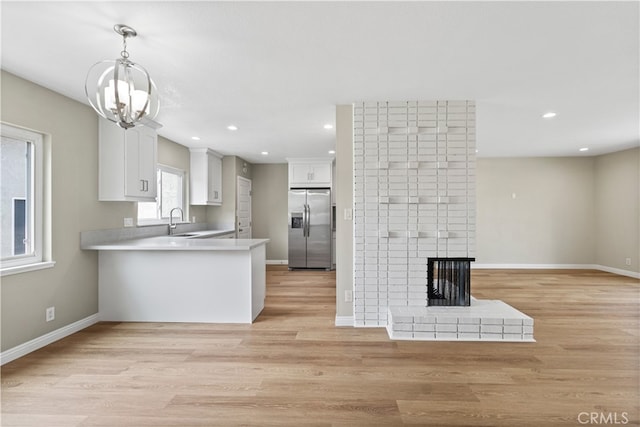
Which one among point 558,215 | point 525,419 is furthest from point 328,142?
point 558,215

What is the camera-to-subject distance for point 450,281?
11.6ft

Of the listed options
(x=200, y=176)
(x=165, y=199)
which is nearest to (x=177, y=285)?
(x=165, y=199)

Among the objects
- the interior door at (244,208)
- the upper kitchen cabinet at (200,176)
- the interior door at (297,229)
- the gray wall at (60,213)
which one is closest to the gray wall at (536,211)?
the interior door at (297,229)

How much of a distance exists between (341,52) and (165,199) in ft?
13.3

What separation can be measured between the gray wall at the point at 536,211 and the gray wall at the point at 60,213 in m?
6.70

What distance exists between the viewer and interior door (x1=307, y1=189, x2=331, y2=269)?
702 cm

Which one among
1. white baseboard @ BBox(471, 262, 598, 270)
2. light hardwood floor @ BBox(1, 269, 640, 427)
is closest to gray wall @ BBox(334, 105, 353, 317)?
light hardwood floor @ BBox(1, 269, 640, 427)

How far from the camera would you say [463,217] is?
3498mm

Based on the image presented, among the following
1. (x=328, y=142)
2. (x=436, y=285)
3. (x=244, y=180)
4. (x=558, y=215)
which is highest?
(x=328, y=142)

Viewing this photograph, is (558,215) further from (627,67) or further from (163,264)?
(163,264)

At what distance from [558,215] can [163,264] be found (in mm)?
7344

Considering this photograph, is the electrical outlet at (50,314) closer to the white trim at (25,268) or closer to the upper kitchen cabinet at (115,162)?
the white trim at (25,268)

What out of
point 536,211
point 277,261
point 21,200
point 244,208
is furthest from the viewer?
point 277,261

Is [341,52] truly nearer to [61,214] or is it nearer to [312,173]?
[61,214]
